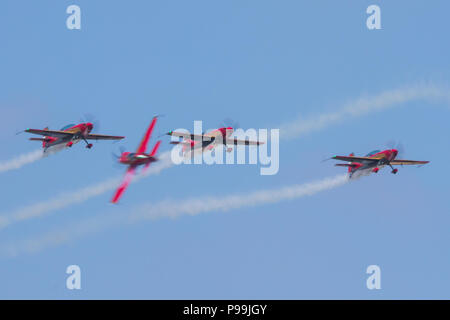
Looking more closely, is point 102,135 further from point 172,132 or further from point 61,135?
point 172,132

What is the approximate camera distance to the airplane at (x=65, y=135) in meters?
102

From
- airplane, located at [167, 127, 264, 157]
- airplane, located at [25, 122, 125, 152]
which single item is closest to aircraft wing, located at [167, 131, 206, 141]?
airplane, located at [167, 127, 264, 157]

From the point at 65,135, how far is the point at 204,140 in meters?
14.1

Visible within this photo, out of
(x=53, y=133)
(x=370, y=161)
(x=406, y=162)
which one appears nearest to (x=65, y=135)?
(x=53, y=133)

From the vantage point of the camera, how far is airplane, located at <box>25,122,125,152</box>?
4023 inches

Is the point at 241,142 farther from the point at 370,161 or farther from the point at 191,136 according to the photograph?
the point at 370,161

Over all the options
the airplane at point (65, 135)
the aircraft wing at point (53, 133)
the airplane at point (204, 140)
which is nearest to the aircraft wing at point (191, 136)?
the airplane at point (204, 140)

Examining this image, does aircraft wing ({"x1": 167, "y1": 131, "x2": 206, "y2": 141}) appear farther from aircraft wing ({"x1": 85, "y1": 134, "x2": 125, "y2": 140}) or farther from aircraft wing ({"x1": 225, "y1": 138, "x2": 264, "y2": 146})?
aircraft wing ({"x1": 85, "y1": 134, "x2": 125, "y2": 140})

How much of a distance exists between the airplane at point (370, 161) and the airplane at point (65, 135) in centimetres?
2420

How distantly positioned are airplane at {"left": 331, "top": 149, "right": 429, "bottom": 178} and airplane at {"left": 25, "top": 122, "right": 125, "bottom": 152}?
953 inches

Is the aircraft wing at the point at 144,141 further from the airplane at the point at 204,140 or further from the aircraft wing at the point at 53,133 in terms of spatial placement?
the aircraft wing at the point at 53,133

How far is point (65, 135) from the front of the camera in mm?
102938

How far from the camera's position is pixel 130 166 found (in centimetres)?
9025
